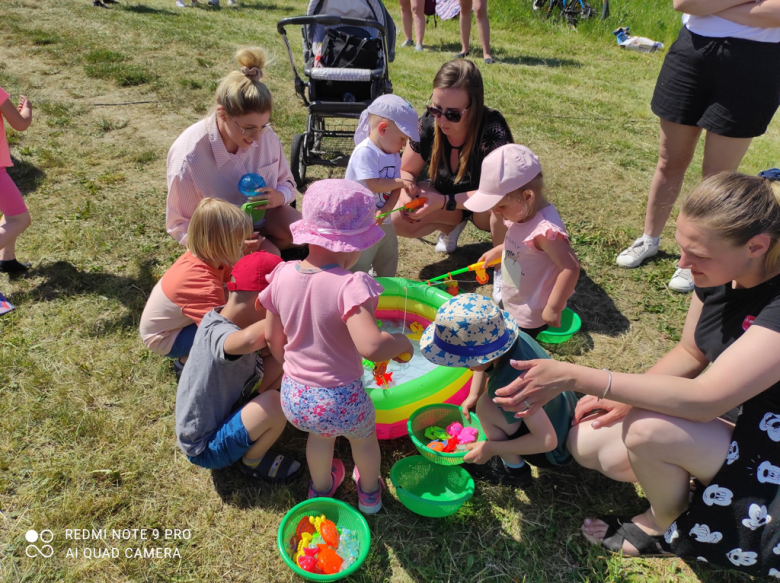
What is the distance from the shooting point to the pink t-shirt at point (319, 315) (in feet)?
5.67

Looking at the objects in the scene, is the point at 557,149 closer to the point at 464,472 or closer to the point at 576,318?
the point at 576,318

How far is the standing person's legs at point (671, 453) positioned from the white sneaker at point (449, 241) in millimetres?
2167

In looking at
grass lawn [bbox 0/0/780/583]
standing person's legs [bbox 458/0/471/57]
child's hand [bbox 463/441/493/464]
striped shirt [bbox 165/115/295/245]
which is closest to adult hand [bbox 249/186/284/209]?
striped shirt [bbox 165/115/295/245]

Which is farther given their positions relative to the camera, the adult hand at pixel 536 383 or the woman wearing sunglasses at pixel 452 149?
the woman wearing sunglasses at pixel 452 149

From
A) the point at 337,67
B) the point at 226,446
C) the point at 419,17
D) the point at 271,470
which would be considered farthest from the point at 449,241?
Answer: the point at 419,17

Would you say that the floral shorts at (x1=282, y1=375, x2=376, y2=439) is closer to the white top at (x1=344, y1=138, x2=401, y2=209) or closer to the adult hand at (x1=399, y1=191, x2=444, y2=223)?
the white top at (x1=344, y1=138, x2=401, y2=209)

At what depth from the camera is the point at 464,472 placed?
221cm

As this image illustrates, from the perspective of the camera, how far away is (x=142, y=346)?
2.92 m

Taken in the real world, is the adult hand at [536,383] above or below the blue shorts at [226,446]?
above

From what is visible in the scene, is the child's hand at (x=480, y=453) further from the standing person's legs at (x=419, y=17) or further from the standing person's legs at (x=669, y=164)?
the standing person's legs at (x=419, y=17)

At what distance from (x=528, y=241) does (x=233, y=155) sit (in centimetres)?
161

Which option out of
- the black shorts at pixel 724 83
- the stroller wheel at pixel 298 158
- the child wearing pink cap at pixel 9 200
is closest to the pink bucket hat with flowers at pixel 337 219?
the black shorts at pixel 724 83

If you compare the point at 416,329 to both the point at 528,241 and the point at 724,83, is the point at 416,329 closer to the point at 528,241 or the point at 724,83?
the point at 528,241

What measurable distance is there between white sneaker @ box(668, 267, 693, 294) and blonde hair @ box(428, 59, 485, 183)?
4.83 feet
